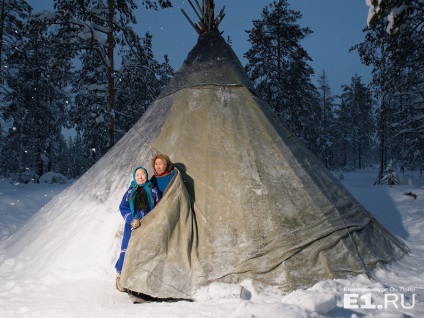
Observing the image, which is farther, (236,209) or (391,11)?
(391,11)

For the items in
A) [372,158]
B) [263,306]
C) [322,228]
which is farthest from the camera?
[372,158]

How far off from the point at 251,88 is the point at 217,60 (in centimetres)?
79

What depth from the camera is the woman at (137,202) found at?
4238 millimetres

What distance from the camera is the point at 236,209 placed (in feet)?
14.7

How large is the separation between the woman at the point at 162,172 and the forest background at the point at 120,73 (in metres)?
3.58

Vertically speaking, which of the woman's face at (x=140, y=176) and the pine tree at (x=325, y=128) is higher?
the pine tree at (x=325, y=128)

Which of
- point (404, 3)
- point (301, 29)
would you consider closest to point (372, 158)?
point (301, 29)

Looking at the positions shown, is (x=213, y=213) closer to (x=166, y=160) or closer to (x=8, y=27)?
(x=166, y=160)

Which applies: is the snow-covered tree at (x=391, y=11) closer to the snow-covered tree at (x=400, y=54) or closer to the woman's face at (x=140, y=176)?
the snow-covered tree at (x=400, y=54)

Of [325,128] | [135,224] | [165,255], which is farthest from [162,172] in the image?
[325,128]

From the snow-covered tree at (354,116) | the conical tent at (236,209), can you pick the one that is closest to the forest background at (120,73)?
the conical tent at (236,209)

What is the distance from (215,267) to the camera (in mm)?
4152

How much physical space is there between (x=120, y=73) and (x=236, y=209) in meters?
9.18

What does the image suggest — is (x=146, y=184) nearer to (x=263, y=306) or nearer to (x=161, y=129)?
(x=161, y=129)
